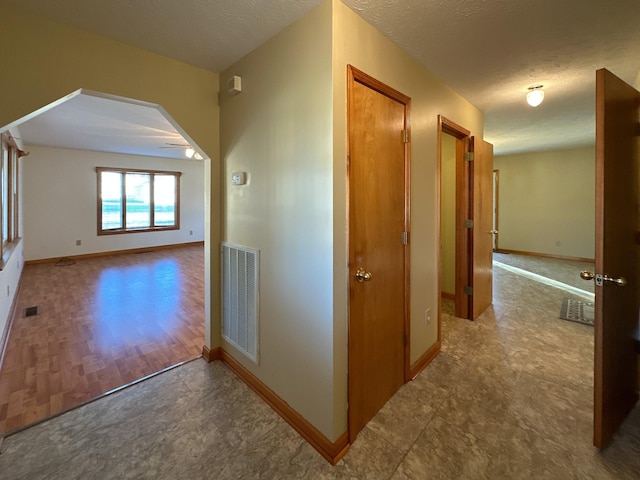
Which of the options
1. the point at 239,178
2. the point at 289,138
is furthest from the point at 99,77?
the point at 289,138

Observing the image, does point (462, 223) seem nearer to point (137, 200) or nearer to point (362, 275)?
point (362, 275)

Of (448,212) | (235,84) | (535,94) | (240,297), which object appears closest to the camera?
(235,84)

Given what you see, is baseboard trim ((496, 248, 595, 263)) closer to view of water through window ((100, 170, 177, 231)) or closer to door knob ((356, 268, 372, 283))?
door knob ((356, 268, 372, 283))

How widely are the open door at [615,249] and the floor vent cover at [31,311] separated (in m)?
5.21

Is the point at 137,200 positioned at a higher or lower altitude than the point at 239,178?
higher

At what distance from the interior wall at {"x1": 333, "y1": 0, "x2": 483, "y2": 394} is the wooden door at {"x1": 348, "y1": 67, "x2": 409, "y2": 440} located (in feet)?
0.21

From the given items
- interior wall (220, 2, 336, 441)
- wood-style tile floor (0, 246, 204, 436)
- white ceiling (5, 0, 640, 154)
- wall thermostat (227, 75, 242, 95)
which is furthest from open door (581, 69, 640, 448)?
wood-style tile floor (0, 246, 204, 436)

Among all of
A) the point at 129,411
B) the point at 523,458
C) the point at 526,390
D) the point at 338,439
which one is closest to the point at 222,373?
the point at 129,411

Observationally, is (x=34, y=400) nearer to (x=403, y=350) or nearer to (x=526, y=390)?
(x=403, y=350)

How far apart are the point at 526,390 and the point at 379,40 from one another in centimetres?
253

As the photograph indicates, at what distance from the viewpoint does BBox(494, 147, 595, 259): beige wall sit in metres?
6.25

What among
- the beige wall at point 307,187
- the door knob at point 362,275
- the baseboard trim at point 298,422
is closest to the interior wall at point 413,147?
the beige wall at point 307,187

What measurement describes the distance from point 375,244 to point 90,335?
3.07 meters

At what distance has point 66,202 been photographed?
6422 mm
